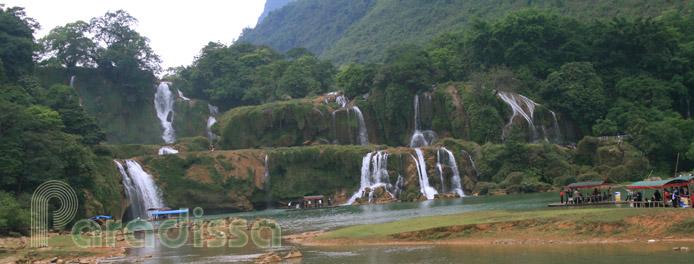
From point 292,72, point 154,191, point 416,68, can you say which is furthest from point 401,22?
point 154,191

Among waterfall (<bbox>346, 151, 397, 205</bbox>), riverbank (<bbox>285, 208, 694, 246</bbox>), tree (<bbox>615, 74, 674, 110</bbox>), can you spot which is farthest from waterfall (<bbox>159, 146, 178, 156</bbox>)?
tree (<bbox>615, 74, 674, 110</bbox>)

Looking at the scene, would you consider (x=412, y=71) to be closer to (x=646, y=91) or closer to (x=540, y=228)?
(x=646, y=91)

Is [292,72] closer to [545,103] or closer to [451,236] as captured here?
[545,103]

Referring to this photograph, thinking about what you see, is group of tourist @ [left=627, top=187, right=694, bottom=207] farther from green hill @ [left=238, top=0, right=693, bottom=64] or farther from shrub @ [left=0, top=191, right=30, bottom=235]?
green hill @ [left=238, top=0, right=693, bottom=64]

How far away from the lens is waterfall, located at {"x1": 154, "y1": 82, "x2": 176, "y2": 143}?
83.9 m

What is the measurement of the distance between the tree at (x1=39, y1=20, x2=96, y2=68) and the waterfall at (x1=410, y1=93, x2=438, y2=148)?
44.9 m

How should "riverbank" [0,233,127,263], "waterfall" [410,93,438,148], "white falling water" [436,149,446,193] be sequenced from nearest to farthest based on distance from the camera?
"riverbank" [0,233,127,263] < "white falling water" [436,149,446,193] < "waterfall" [410,93,438,148]

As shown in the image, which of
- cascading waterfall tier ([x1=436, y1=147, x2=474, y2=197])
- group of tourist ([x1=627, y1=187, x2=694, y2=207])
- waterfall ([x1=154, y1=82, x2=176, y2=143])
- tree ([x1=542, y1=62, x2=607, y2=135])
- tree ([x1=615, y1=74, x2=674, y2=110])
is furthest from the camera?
waterfall ([x1=154, y1=82, x2=176, y2=143])

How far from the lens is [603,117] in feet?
222

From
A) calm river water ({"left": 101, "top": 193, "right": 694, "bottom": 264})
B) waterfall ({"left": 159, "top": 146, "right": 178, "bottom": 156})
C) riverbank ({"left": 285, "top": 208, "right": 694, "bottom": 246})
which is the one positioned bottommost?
calm river water ({"left": 101, "top": 193, "right": 694, "bottom": 264})

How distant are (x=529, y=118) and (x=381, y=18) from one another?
7484 cm

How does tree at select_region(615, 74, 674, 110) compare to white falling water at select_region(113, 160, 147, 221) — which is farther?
tree at select_region(615, 74, 674, 110)

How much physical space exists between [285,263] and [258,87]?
70.1 metres

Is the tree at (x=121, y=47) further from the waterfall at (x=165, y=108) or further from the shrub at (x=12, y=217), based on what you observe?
the shrub at (x=12, y=217)
